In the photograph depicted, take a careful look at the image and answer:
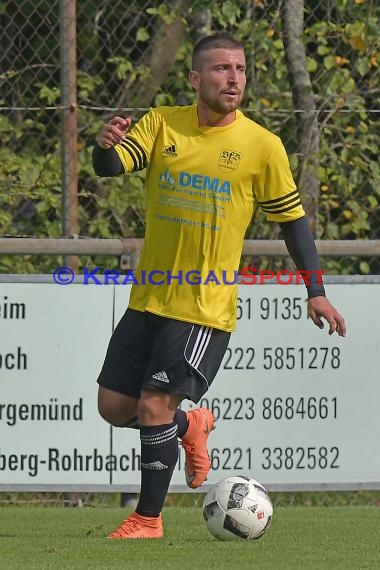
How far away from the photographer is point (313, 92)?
30.3ft

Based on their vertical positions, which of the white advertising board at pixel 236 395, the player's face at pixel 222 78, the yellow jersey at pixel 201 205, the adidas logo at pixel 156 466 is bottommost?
the white advertising board at pixel 236 395

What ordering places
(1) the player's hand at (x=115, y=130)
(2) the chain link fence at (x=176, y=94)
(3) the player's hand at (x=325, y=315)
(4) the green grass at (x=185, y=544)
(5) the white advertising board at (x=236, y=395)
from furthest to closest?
(2) the chain link fence at (x=176, y=94) < (5) the white advertising board at (x=236, y=395) < (3) the player's hand at (x=325, y=315) < (1) the player's hand at (x=115, y=130) < (4) the green grass at (x=185, y=544)

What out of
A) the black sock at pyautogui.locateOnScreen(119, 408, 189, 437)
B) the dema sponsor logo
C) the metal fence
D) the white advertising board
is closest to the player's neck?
the dema sponsor logo

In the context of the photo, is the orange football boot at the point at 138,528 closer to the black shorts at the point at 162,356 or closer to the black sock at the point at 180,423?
the black sock at the point at 180,423

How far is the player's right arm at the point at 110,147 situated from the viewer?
18.8 feet

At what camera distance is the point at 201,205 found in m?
5.93

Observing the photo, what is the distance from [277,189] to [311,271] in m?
0.38

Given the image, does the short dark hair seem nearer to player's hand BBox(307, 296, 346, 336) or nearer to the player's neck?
the player's neck

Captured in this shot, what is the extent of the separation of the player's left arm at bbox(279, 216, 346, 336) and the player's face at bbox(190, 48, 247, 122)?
59cm

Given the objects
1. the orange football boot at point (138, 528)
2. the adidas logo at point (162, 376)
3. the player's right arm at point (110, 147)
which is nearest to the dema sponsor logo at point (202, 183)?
the player's right arm at point (110, 147)

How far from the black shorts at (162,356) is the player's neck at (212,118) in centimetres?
87

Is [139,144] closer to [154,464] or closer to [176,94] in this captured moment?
[154,464]

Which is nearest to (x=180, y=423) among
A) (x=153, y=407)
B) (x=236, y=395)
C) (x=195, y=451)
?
(x=195, y=451)

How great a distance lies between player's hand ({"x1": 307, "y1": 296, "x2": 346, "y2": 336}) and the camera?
230 inches
